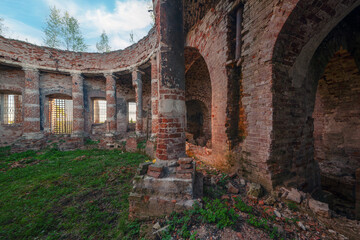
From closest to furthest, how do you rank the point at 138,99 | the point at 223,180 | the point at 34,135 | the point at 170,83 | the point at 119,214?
the point at 119,214 → the point at 170,83 → the point at 223,180 → the point at 34,135 → the point at 138,99

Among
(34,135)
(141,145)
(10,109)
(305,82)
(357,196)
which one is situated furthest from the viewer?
(10,109)

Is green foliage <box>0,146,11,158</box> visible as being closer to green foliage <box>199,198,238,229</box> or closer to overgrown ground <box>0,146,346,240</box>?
overgrown ground <box>0,146,346,240</box>

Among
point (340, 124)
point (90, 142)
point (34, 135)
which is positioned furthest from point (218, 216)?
point (34, 135)

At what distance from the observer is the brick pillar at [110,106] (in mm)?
8609

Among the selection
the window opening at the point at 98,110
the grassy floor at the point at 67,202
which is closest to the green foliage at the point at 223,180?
the grassy floor at the point at 67,202

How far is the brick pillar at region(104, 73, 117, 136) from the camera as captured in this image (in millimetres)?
8609

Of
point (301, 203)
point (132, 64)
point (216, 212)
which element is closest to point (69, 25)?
point (132, 64)

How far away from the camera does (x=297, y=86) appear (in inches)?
114

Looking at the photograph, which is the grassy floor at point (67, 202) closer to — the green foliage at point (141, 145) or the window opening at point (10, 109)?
the green foliage at point (141, 145)

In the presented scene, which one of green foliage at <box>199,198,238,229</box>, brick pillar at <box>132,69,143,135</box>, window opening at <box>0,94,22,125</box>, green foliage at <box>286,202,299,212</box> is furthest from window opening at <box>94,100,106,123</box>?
green foliage at <box>286,202,299,212</box>

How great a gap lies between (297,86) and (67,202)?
5762 millimetres

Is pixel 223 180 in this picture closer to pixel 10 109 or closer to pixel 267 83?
pixel 267 83

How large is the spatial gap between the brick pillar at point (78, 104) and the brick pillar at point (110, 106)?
1.88m

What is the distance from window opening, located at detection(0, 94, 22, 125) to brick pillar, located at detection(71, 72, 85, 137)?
Result: 5.29 metres
